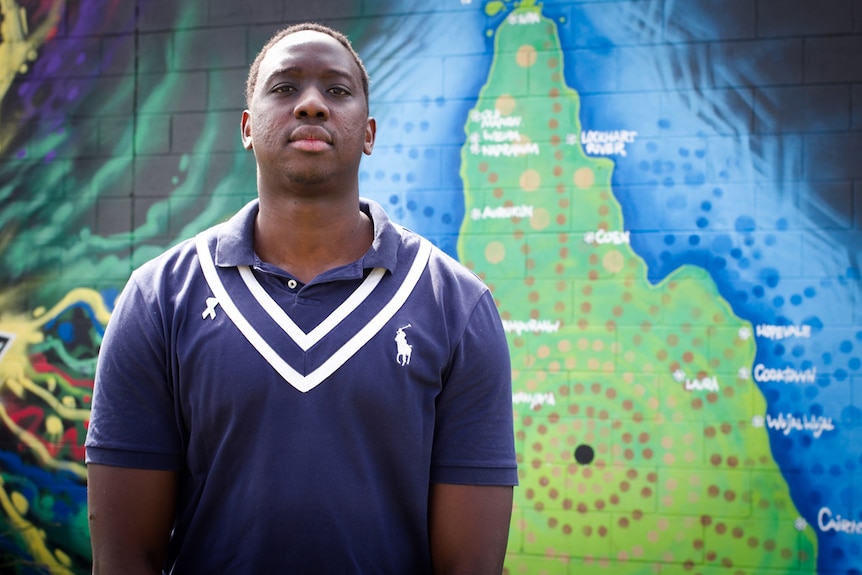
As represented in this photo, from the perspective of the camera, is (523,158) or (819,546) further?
(523,158)

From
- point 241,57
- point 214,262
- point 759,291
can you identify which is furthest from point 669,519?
point 241,57

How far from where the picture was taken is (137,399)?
5.52 ft

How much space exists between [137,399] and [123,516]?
0.73 ft

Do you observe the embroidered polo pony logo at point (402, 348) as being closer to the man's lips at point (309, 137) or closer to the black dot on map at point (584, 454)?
the man's lips at point (309, 137)

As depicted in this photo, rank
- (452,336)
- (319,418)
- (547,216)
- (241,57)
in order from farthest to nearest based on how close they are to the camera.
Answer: (241,57)
(547,216)
(452,336)
(319,418)

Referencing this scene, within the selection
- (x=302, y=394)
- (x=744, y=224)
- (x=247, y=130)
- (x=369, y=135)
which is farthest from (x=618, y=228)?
(x=302, y=394)

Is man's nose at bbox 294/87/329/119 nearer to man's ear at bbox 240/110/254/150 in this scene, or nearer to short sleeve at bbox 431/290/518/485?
man's ear at bbox 240/110/254/150

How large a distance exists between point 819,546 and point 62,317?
140 inches

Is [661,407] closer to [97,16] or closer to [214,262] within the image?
[214,262]

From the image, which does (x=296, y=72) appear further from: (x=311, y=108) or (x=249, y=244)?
(x=249, y=244)

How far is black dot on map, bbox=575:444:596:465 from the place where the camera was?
3.72 meters

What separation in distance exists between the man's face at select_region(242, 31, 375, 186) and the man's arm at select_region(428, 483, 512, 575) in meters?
0.68

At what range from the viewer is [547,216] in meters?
3.79

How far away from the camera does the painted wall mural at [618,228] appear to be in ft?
11.6
